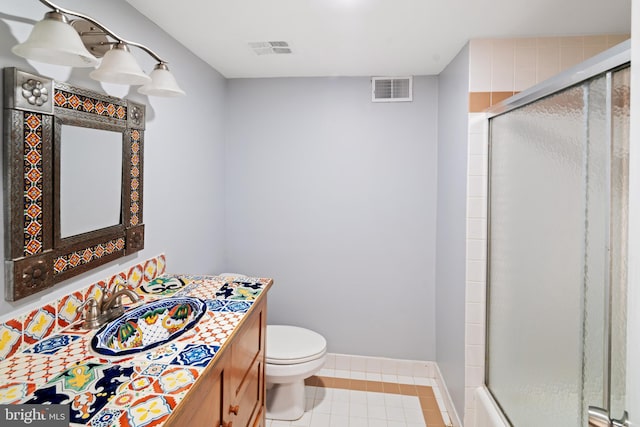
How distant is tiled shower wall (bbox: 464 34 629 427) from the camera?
2086 millimetres

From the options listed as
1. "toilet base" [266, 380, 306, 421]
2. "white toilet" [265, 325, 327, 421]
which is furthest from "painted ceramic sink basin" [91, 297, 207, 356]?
"toilet base" [266, 380, 306, 421]

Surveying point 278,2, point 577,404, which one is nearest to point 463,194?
point 577,404

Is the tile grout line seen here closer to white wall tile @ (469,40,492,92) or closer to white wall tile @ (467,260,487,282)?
white wall tile @ (467,260,487,282)

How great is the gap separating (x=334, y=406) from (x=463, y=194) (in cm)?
160

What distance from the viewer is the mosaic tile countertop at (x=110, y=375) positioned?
91cm

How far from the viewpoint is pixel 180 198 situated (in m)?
2.29

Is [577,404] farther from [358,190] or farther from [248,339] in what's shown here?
[358,190]

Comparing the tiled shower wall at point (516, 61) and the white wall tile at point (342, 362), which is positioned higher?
the tiled shower wall at point (516, 61)

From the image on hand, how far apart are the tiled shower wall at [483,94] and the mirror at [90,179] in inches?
71.4

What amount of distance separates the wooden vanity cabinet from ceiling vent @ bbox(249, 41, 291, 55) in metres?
1.46

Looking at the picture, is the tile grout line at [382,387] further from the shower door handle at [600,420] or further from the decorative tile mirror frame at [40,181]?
the decorative tile mirror frame at [40,181]

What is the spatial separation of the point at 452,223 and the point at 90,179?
2.00m

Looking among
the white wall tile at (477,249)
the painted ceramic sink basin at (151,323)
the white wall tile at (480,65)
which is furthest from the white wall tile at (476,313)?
the painted ceramic sink basin at (151,323)

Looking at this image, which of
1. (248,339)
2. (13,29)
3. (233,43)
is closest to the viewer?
(13,29)
